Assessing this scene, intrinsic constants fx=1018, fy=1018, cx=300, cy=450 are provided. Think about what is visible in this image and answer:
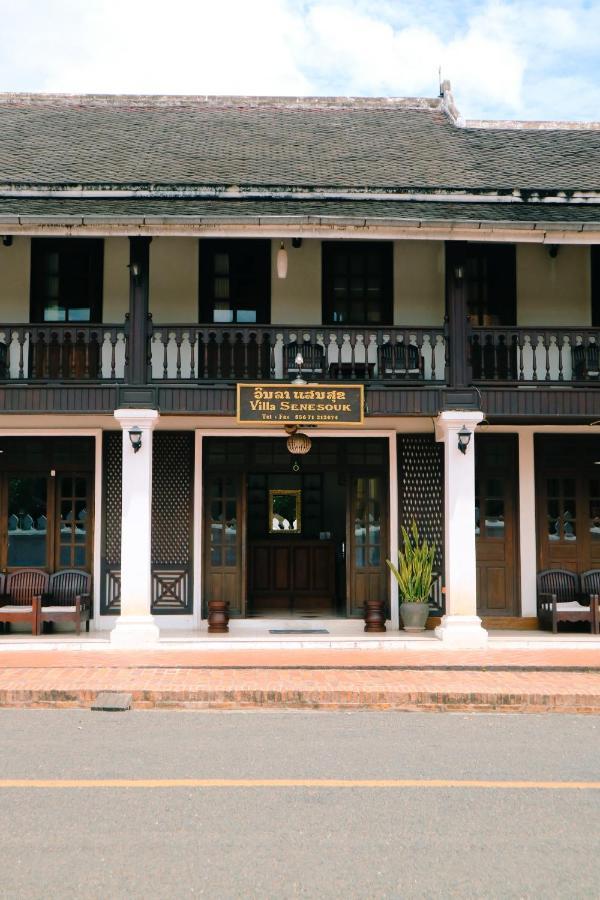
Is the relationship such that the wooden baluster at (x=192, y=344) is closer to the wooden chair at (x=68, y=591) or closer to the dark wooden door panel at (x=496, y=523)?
the wooden chair at (x=68, y=591)

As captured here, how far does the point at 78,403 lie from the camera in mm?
13703

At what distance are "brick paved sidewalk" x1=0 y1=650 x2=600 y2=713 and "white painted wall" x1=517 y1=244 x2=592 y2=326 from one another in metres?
5.46

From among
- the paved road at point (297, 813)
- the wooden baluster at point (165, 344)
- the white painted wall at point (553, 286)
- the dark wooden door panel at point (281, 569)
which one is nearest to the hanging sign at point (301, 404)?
the wooden baluster at point (165, 344)

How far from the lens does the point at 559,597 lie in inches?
615

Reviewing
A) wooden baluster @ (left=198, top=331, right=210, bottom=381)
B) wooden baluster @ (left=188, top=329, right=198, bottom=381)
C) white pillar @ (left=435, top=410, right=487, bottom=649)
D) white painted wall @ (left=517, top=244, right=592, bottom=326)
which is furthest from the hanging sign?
white painted wall @ (left=517, top=244, right=592, bottom=326)

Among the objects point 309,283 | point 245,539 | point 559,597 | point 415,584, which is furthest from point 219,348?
point 559,597

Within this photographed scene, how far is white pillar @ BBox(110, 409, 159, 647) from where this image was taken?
13500 mm

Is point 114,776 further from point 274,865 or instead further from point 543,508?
point 543,508

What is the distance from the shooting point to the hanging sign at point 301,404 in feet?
44.8

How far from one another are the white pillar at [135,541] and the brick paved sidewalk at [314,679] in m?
0.44

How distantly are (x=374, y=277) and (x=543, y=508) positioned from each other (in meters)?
Answer: 4.47

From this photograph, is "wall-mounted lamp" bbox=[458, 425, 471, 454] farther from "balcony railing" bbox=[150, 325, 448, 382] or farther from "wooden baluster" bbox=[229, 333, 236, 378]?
"wooden baluster" bbox=[229, 333, 236, 378]

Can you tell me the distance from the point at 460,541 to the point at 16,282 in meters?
7.79

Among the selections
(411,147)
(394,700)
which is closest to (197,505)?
(394,700)
